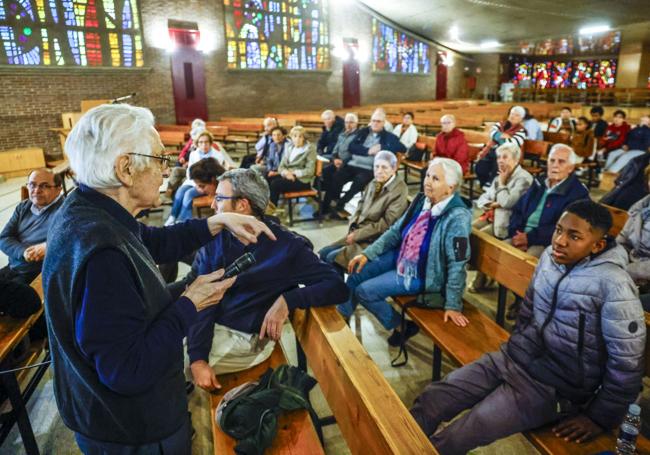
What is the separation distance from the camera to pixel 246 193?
6.67ft

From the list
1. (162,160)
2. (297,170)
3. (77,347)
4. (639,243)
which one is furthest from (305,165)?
(77,347)

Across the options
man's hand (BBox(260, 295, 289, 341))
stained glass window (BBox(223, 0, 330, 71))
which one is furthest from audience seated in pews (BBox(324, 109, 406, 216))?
stained glass window (BBox(223, 0, 330, 71))

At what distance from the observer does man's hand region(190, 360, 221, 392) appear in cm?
176

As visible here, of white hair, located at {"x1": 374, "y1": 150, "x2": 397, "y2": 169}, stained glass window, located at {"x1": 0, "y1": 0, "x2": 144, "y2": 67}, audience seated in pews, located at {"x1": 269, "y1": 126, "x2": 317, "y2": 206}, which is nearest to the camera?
white hair, located at {"x1": 374, "y1": 150, "x2": 397, "y2": 169}

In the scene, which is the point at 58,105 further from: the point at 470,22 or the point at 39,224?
the point at 470,22

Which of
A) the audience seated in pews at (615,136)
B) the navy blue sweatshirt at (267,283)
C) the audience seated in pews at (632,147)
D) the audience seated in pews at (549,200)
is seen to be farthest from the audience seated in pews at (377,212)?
the audience seated in pews at (615,136)

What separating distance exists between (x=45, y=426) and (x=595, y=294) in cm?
277

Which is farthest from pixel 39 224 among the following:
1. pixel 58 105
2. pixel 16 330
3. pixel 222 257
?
pixel 58 105

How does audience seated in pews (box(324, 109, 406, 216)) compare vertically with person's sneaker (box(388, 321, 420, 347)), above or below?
above

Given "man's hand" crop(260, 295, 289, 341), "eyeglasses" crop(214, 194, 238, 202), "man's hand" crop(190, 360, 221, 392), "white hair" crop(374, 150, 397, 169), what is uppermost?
"white hair" crop(374, 150, 397, 169)

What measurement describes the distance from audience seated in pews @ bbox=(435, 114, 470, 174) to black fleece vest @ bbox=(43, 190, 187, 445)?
5.64m

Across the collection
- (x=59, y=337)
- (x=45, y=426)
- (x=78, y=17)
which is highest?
(x=78, y=17)

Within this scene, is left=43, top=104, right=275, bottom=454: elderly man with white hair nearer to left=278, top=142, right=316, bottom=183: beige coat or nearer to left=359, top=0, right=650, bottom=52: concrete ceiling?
left=278, top=142, right=316, bottom=183: beige coat

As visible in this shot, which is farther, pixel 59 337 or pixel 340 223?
pixel 340 223
